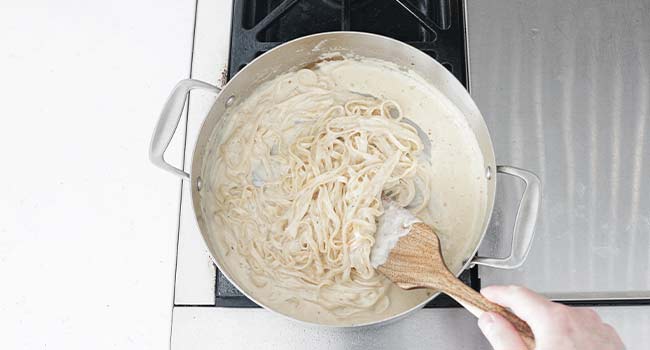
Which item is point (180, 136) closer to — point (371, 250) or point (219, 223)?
point (219, 223)

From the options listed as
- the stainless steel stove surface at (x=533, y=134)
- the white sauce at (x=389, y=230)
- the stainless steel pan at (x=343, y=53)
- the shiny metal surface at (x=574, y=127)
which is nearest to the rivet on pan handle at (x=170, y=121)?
the stainless steel pan at (x=343, y=53)

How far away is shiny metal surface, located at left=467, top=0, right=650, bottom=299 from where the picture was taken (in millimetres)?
1445

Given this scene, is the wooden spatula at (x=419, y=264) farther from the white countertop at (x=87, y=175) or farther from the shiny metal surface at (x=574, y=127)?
the white countertop at (x=87, y=175)

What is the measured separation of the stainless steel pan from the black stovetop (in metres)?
0.11

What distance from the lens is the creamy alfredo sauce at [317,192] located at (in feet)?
4.31

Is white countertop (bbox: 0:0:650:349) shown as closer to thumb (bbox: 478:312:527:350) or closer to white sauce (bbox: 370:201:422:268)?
white sauce (bbox: 370:201:422:268)

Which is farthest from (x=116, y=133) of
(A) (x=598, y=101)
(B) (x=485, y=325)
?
(A) (x=598, y=101)

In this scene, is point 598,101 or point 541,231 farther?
point 598,101

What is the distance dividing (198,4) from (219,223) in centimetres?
68

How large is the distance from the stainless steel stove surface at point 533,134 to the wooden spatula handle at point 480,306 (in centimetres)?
31

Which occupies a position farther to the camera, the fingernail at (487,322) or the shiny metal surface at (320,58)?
the shiny metal surface at (320,58)

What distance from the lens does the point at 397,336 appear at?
140cm

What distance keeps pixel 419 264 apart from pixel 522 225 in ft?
0.89

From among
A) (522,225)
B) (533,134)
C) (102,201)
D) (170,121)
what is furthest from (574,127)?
(102,201)
